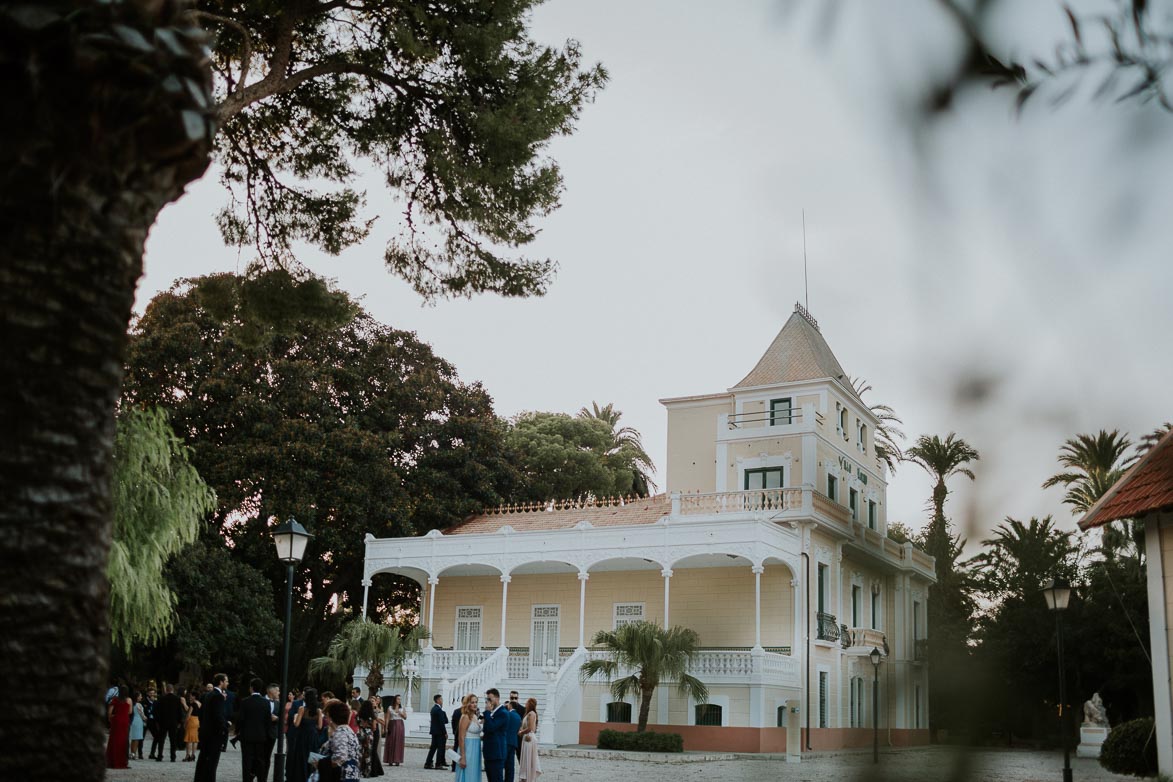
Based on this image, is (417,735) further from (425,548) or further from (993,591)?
(993,591)

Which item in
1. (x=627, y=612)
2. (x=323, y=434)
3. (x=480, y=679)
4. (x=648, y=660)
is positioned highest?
(x=323, y=434)

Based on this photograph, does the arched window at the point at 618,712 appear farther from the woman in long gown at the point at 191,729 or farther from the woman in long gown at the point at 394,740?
the woman in long gown at the point at 191,729

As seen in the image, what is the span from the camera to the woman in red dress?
17906mm

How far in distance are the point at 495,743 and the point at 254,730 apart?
3.33m

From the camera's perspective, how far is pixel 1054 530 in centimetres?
73

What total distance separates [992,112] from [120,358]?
10.5 ft

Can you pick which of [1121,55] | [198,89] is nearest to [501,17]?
[198,89]

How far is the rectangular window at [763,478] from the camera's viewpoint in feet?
101

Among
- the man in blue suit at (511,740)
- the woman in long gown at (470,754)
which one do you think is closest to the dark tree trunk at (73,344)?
the man in blue suit at (511,740)

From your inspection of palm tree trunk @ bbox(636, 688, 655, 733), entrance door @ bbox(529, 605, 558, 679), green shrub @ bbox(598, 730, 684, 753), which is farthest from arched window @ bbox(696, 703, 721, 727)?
entrance door @ bbox(529, 605, 558, 679)

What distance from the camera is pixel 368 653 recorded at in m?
28.3

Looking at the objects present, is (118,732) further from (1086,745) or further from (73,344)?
(1086,745)

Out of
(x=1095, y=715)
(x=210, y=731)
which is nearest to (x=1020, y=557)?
(x=1095, y=715)

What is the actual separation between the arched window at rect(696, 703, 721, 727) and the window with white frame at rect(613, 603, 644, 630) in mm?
4851
